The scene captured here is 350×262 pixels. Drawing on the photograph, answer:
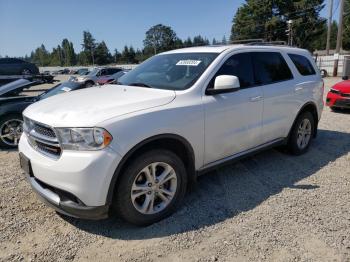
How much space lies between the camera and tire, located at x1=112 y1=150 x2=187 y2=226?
9.71 feet

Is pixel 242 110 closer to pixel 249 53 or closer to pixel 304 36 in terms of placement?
pixel 249 53

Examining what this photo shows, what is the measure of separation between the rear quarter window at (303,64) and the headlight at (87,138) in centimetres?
360

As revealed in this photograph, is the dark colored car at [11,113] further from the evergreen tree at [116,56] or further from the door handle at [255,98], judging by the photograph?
the evergreen tree at [116,56]

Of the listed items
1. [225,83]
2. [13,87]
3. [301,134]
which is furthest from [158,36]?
[225,83]

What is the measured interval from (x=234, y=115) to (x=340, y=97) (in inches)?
244

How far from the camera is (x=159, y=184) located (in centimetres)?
326

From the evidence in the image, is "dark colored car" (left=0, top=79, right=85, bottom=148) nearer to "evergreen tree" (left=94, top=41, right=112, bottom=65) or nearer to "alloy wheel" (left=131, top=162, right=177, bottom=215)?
"alloy wheel" (left=131, top=162, right=177, bottom=215)

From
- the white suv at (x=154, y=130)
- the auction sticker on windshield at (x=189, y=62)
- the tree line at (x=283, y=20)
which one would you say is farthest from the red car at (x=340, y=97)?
the tree line at (x=283, y=20)

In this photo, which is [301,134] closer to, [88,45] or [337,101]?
[337,101]

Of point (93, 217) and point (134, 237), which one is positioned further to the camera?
point (134, 237)

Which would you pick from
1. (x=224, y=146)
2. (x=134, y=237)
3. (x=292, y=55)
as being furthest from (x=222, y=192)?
(x=292, y=55)

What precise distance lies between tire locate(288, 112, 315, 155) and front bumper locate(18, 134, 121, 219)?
336 cm

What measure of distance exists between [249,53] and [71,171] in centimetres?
285

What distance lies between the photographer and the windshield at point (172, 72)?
3680 millimetres
